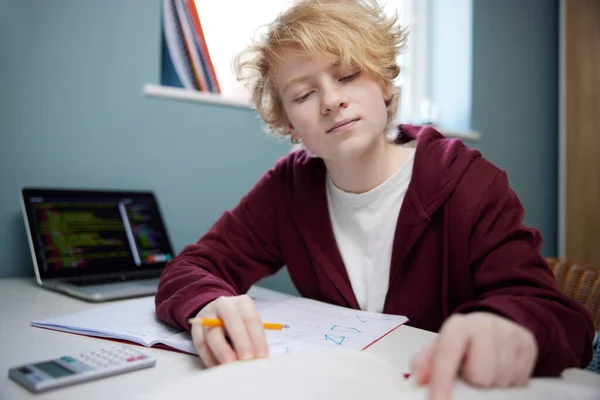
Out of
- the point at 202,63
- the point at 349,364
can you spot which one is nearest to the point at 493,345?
the point at 349,364

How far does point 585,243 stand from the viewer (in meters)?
2.13

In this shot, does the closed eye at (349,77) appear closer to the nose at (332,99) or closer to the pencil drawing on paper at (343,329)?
the nose at (332,99)

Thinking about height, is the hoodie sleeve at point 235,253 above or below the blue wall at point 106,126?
below

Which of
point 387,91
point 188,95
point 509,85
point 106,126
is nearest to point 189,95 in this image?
point 188,95

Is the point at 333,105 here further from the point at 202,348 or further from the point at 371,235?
the point at 202,348

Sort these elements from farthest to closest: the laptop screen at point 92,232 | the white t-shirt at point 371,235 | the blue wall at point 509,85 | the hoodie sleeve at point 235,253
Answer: the blue wall at point 509,85, the laptop screen at point 92,232, the white t-shirt at point 371,235, the hoodie sleeve at point 235,253

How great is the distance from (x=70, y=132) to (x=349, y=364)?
932mm

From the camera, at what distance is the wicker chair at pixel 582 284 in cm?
96

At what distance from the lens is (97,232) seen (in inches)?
40.6

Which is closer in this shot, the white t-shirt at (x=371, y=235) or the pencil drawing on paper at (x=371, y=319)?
the pencil drawing on paper at (x=371, y=319)

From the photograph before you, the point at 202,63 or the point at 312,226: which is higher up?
the point at 202,63

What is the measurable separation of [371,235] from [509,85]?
1570mm

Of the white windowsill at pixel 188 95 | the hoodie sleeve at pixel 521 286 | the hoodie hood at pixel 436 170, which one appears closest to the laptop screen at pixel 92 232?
the white windowsill at pixel 188 95

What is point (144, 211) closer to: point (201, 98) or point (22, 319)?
point (201, 98)
